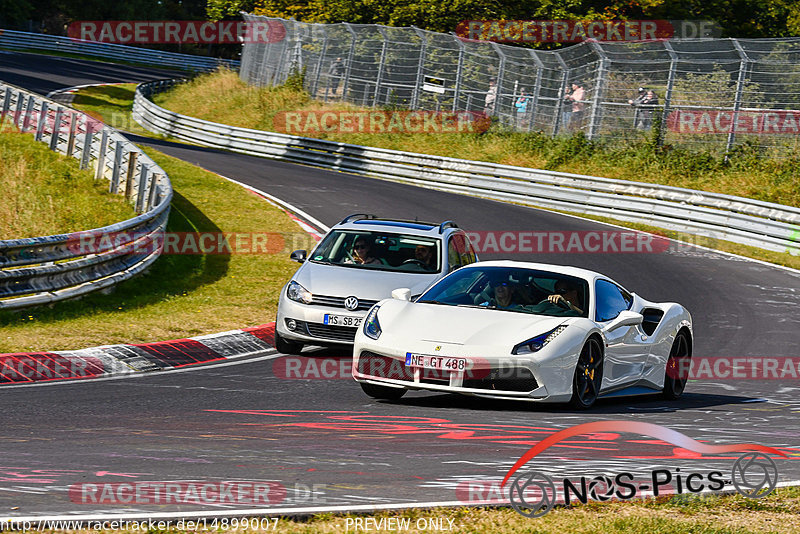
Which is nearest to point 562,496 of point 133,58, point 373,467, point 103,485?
point 373,467

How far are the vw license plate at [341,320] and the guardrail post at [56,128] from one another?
13.6 metres

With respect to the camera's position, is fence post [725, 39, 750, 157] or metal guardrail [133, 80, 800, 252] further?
fence post [725, 39, 750, 157]

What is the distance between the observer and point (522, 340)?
8742 millimetres

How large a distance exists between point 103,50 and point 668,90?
48870 mm

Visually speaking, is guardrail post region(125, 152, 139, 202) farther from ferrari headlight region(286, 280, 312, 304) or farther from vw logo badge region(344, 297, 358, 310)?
vw logo badge region(344, 297, 358, 310)

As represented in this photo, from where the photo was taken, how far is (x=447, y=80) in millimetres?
36531

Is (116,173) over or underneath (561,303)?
underneath

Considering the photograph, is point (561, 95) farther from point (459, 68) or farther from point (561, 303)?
point (561, 303)

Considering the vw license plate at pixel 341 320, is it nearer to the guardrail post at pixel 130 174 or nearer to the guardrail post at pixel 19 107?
the guardrail post at pixel 130 174

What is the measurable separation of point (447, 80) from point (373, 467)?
31.1 metres

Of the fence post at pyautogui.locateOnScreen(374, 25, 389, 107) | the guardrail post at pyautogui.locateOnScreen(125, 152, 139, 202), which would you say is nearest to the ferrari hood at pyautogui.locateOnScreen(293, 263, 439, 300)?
the guardrail post at pyautogui.locateOnScreen(125, 152, 139, 202)

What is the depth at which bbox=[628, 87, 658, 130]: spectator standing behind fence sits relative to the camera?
30.1 metres

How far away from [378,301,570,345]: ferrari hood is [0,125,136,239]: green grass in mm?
10846

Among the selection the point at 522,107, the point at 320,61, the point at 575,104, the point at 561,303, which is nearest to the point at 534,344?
the point at 561,303
